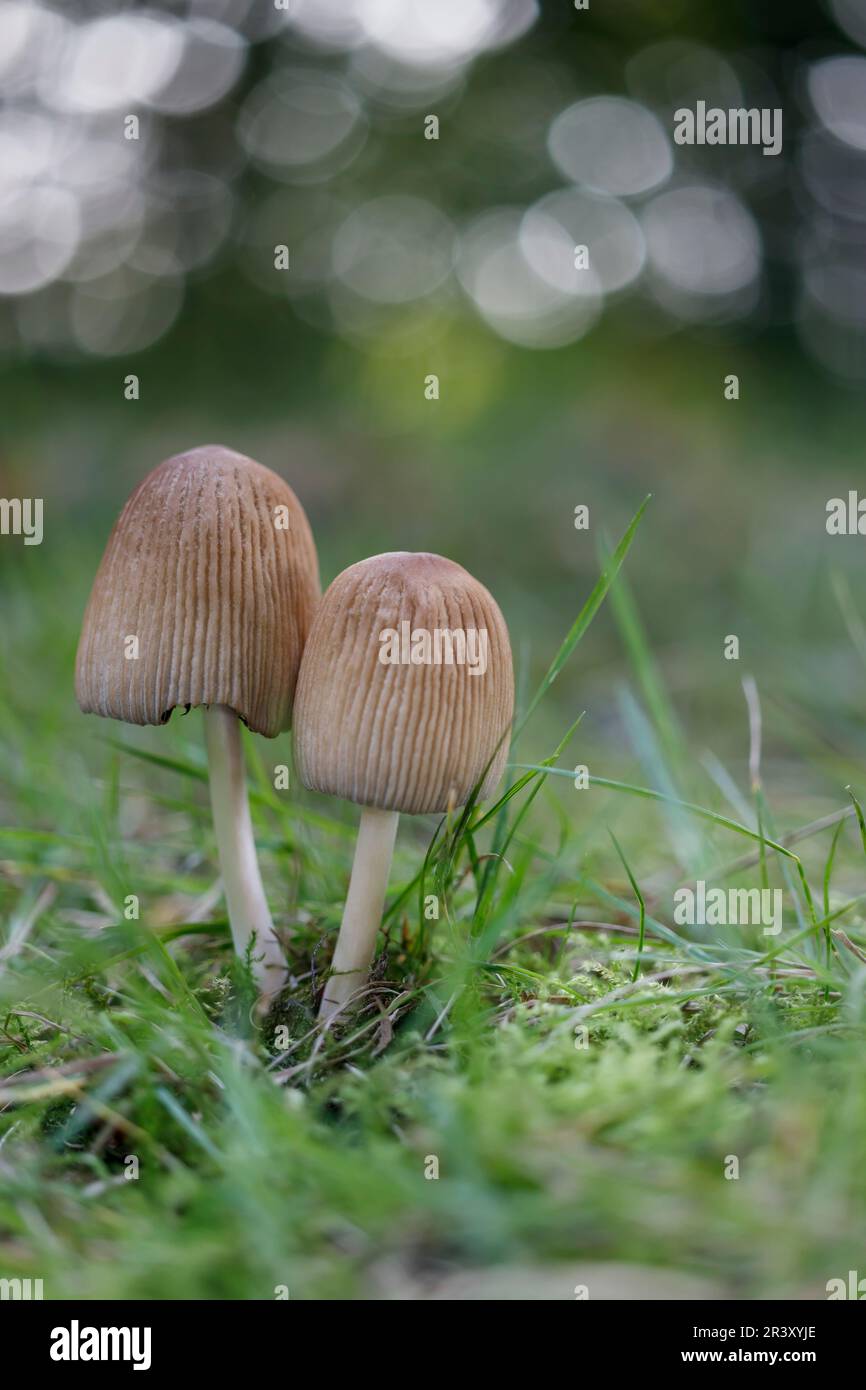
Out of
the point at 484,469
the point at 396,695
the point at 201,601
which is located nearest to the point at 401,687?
the point at 396,695

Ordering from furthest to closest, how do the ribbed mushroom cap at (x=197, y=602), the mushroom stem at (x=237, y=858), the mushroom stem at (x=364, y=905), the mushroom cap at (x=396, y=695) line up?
the mushroom stem at (x=237, y=858) → the mushroom stem at (x=364, y=905) → the ribbed mushroom cap at (x=197, y=602) → the mushroom cap at (x=396, y=695)

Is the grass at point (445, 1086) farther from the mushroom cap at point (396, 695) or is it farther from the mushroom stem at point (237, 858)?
the mushroom cap at point (396, 695)

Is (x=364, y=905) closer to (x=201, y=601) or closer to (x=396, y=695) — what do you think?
(x=396, y=695)

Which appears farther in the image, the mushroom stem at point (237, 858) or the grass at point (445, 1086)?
the mushroom stem at point (237, 858)

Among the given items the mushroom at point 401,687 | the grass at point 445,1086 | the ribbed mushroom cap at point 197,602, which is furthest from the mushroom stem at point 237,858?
the mushroom at point 401,687

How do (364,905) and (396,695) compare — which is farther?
(364,905)

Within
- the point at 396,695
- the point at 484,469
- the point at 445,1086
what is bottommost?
the point at 445,1086
